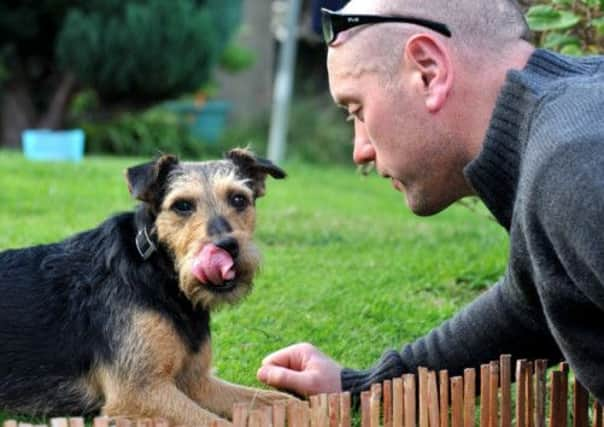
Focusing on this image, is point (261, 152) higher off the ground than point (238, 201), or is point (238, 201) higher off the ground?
point (261, 152)

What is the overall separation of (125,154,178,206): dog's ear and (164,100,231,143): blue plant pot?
16.8m

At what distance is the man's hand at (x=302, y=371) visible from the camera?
5.13 meters

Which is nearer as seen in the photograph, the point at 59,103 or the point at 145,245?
the point at 145,245

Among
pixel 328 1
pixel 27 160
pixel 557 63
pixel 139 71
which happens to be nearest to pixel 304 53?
pixel 139 71

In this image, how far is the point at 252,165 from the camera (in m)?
5.73

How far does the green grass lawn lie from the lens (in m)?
6.31

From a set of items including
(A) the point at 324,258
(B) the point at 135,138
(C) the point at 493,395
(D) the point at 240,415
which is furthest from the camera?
(B) the point at 135,138

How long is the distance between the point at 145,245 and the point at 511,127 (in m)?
2.15

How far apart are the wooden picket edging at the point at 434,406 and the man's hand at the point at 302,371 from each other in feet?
2.18

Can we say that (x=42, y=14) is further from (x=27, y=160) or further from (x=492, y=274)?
(x=492, y=274)

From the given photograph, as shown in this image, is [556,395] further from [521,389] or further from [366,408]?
[366,408]

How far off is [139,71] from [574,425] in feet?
49.8

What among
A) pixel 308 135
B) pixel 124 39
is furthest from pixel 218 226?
pixel 308 135

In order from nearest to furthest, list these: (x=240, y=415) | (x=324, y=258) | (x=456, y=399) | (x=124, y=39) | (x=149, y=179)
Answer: (x=240, y=415)
(x=456, y=399)
(x=149, y=179)
(x=324, y=258)
(x=124, y=39)
